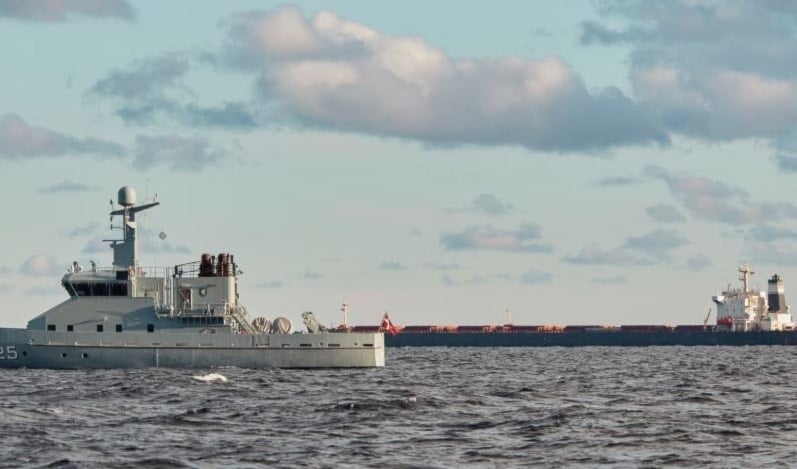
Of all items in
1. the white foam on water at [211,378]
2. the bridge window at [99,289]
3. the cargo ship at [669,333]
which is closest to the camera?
the white foam on water at [211,378]

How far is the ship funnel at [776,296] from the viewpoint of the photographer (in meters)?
158

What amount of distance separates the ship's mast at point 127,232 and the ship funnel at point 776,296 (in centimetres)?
10679

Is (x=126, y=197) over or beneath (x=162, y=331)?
over

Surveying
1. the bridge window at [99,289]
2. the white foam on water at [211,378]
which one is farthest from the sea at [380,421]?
the bridge window at [99,289]

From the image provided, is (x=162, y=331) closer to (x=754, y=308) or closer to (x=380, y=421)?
(x=380, y=421)

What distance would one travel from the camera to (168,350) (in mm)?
65125

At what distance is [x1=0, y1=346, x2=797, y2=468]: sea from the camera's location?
32.6 m

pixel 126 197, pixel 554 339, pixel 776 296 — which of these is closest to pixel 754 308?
pixel 776 296

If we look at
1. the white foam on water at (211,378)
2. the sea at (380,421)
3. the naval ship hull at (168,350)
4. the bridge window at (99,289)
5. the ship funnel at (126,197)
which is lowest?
the sea at (380,421)

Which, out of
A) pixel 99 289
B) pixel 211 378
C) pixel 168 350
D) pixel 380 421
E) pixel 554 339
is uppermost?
pixel 99 289

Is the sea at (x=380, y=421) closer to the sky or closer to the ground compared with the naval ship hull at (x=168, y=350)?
closer to the ground

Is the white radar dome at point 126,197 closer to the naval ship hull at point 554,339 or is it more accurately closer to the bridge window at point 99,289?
the bridge window at point 99,289

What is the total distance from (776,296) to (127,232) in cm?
10876

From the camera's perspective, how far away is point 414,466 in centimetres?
3122
